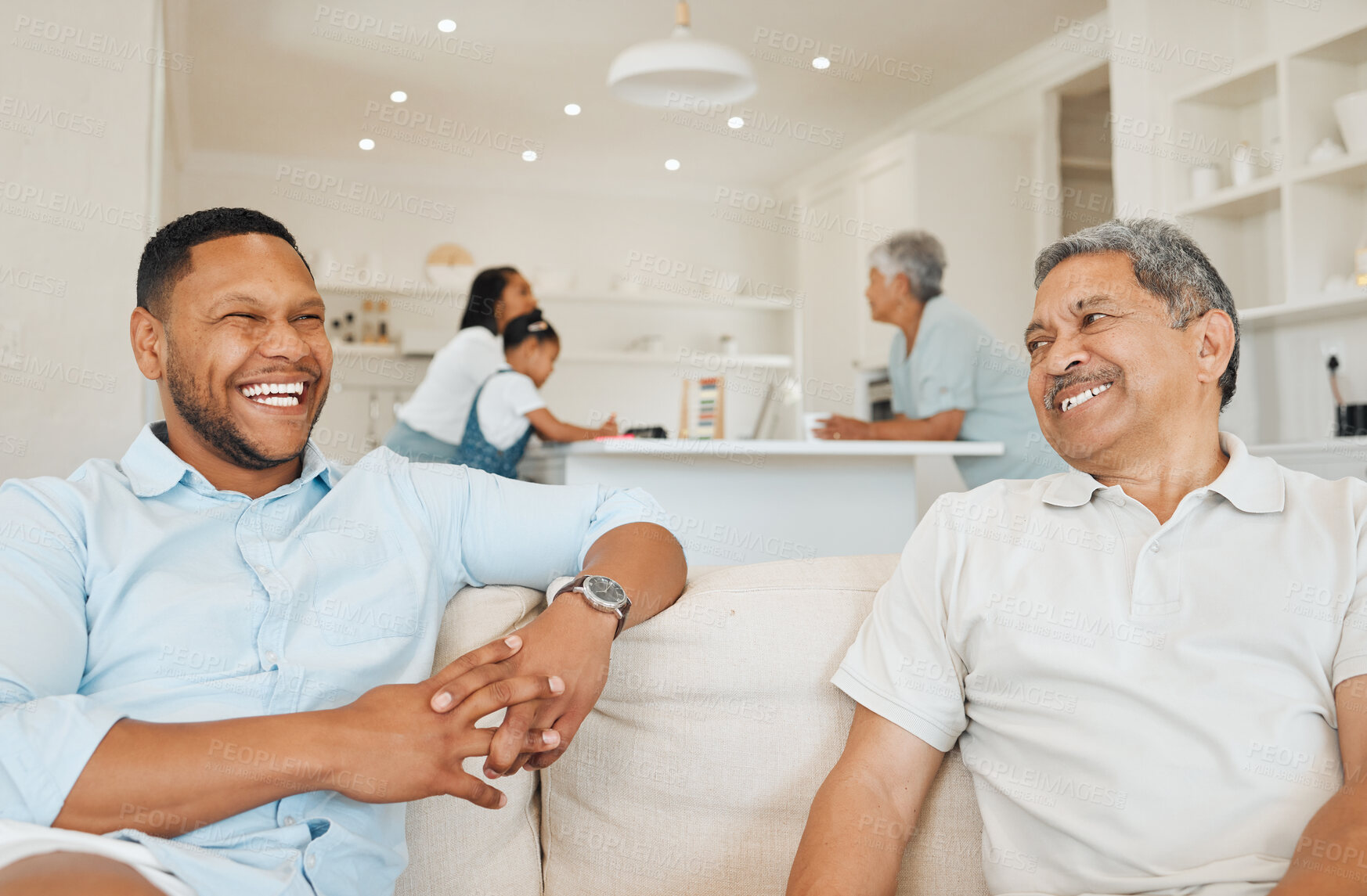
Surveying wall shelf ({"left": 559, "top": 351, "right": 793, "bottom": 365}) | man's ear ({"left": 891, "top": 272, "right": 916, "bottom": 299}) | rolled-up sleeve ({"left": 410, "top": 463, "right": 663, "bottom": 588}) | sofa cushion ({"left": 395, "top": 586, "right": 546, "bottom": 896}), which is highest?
wall shelf ({"left": 559, "top": 351, "right": 793, "bottom": 365})

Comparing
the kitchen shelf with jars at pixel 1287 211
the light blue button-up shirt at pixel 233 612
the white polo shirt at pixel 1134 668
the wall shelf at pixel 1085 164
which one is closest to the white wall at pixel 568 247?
the wall shelf at pixel 1085 164

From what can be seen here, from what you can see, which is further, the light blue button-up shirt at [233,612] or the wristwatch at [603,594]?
the wristwatch at [603,594]

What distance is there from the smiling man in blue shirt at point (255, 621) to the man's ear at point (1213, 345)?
0.66m

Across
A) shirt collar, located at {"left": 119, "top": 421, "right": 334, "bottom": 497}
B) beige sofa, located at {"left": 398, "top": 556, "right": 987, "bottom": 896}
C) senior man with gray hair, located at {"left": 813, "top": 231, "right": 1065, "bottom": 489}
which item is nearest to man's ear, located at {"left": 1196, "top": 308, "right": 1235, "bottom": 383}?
beige sofa, located at {"left": 398, "top": 556, "right": 987, "bottom": 896}

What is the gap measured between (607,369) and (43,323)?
3.98 meters

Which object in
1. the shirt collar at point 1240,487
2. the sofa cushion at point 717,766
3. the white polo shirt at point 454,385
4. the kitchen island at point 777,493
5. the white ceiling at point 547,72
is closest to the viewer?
the shirt collar at point 1240,487

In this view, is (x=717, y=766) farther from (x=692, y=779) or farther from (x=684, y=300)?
(x=684, y=300)

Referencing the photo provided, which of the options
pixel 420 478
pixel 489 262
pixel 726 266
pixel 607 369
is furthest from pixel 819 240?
pixel 420 478

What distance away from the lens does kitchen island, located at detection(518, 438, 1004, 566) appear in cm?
318

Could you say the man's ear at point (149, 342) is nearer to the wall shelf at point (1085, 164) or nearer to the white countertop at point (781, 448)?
the white countertop at point (781, 448)

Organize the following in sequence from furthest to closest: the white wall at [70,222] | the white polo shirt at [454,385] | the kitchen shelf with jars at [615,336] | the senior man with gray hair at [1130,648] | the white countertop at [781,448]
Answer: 1. the kitchen shelf with jars at [615,336]
2. the white polo shirt at [454,385]
3. the white wall at [70,222]
4. the white countertop at [781,448]
5. the senior man with gray hair at [1130,648]

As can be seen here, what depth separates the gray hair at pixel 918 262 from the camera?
135 inches

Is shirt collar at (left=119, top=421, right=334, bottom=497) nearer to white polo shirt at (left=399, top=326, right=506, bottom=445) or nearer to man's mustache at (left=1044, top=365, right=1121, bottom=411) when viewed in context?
man's mustache at (left=1044, top=365, right=1121, bottom=411)

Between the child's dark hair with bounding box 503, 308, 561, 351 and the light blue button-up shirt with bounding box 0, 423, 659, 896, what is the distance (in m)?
2.49
